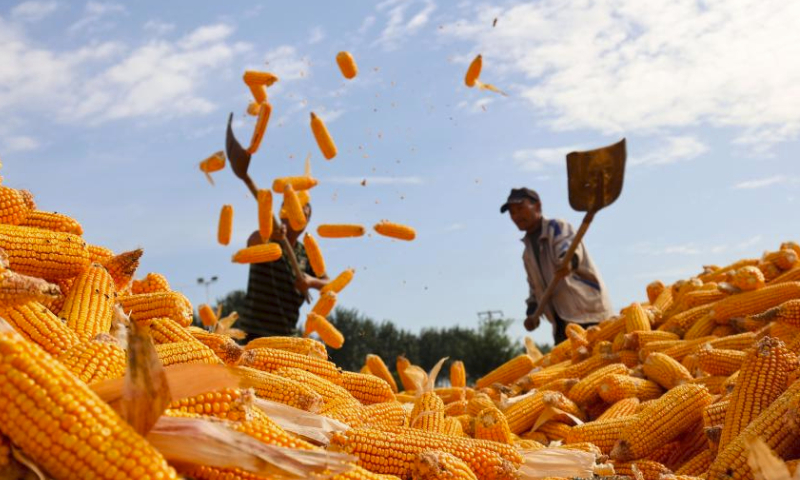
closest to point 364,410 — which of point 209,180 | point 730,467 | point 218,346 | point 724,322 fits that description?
point 218,346

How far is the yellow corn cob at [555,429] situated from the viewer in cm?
436

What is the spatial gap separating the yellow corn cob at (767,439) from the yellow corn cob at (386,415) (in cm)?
124

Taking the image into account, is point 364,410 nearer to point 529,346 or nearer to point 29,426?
point 29,426

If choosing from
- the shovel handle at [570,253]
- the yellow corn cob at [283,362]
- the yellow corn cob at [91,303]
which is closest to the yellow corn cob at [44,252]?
the yellow corn cob at [91,303]

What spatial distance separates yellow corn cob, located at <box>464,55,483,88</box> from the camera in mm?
8969

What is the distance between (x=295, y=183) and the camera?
9766mm

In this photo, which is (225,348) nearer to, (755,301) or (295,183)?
(755,301)

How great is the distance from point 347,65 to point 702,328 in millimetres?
5489

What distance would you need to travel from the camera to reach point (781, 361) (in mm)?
2873

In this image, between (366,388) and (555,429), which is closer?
(366,388)

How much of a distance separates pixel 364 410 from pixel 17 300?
1.51 m

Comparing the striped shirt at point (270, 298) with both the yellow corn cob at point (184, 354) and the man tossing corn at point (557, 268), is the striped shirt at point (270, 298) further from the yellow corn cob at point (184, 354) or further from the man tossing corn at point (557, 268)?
the yellow corn cob at point (184, 354)

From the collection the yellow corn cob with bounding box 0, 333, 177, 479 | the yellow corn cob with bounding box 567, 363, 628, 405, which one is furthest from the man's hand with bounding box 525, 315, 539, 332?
the yellow corn cob with bounding box 0, 333, 177, 479

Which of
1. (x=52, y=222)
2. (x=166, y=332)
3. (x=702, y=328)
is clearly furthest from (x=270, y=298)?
(x=166, y=332)
